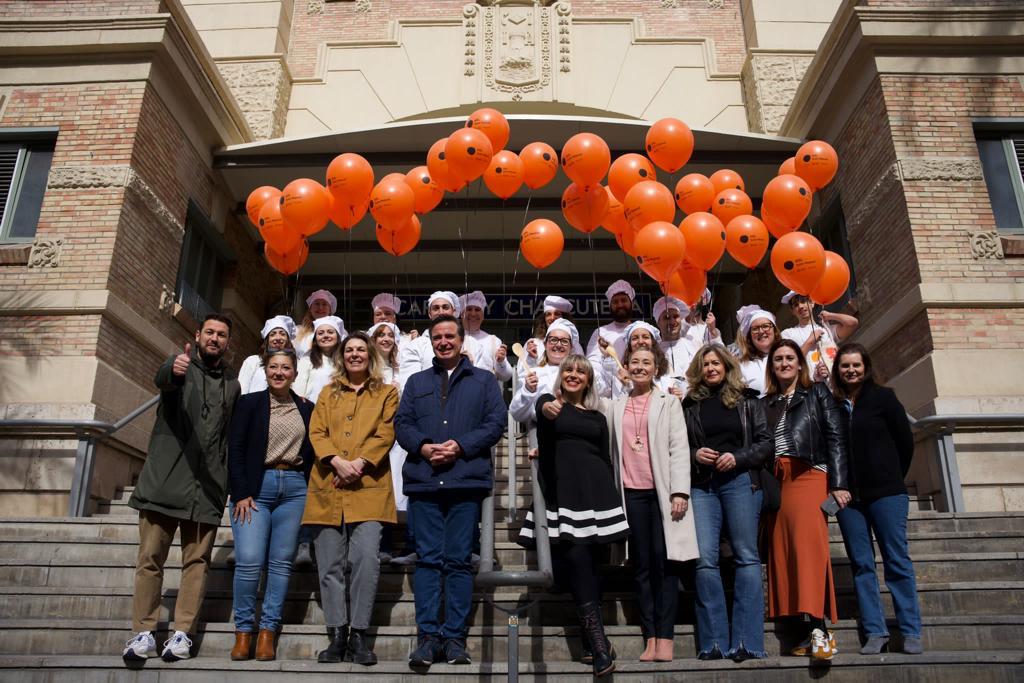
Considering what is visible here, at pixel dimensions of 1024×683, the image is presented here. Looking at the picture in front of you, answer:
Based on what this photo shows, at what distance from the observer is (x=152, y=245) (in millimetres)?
9383

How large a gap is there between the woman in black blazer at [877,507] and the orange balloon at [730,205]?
3.33 meters

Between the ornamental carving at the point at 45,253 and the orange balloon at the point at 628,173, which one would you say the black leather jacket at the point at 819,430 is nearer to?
the orange balloon at the point at 628,173

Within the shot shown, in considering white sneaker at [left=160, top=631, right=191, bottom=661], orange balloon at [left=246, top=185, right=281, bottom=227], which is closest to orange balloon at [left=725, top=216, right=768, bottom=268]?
orange balloon at [left=246, top=185, right=281, bottom=227]

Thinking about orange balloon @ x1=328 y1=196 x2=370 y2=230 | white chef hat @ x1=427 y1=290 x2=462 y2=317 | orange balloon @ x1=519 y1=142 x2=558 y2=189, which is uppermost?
orange balloon @ x1=519 y1=142 x2=558 y2=189

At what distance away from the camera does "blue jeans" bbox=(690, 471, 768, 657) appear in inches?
168


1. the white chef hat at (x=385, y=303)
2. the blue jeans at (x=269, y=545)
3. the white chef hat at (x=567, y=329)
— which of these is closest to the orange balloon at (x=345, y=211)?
the white chef hat at (x=385, y=303)

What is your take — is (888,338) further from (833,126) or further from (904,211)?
(833,126)

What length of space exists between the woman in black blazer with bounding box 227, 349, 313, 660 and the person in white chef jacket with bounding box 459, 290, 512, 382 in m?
2.12

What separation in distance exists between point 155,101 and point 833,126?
8815mm

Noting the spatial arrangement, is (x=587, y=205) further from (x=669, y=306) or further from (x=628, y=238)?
(x=669, y=306)

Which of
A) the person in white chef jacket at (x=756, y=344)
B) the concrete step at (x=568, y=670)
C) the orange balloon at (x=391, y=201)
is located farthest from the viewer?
the orange balloon at (x=391, y=201)

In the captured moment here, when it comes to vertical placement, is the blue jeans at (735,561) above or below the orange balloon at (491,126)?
below

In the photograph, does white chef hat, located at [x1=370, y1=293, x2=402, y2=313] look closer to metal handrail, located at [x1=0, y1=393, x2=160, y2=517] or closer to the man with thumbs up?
metal handrail, located at [x1=0, y1=393, x2=160, y2=517]

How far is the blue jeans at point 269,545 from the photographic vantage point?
4395 millimetres
